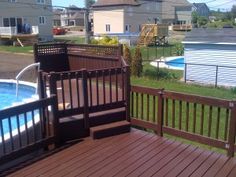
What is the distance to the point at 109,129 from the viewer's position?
5.80 meters

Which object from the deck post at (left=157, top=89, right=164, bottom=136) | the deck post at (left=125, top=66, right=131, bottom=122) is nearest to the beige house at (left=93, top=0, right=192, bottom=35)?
the deck post at (left=125, top=66, right=131, bottom=122)

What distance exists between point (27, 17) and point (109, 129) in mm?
33037

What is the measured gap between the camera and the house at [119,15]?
4469 cm

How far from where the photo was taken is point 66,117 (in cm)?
570

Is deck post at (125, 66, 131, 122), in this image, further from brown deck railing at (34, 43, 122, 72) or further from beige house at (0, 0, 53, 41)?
beige house at (0, 0, 53, 41)

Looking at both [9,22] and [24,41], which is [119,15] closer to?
[9,22]

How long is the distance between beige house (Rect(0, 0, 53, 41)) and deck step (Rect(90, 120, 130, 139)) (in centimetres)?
2723

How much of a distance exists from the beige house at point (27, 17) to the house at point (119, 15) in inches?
392

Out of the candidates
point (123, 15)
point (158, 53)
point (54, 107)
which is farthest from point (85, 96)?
point (123, 15)

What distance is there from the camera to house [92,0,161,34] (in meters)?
44.7

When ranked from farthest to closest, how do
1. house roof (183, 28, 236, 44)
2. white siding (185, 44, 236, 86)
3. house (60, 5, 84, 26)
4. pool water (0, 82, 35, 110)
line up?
house (60, 5, 84, 26) → house roof (183, 28, 236, 44) → white siding (185, 44, 236, 86) → pool water (0, 82, 35, 110)

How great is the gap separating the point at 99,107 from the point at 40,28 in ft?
110

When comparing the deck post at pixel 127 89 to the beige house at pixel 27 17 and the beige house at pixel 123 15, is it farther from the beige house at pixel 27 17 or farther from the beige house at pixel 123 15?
the beige house at pixel 123 15

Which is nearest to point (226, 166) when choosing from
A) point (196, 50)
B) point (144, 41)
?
point (196, 50)
